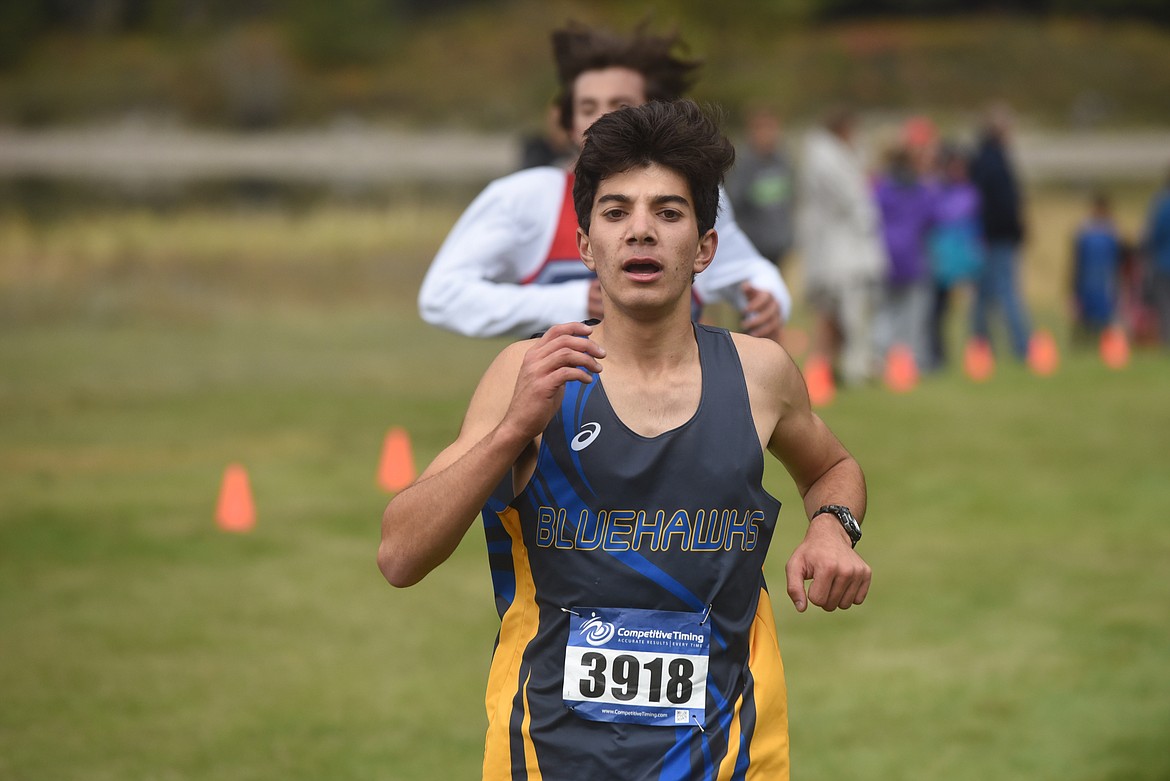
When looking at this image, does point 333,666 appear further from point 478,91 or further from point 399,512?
point 478,91

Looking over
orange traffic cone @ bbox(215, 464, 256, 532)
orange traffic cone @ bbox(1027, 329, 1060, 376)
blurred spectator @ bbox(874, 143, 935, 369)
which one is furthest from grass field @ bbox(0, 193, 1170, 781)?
blurred spectator @ bbox(874, 143, 935, 369)

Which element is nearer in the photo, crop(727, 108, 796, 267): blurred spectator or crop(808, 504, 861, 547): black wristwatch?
crop(808, 504, 861, 547): black wristwatch

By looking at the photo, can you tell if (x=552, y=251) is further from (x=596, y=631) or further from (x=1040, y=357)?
(x=1040, y=357)

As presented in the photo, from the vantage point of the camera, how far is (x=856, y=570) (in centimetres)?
301

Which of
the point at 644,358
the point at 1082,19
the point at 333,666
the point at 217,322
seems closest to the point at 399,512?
the point at 644,358

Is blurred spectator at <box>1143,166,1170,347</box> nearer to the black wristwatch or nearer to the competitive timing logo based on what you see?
the black wristwatch

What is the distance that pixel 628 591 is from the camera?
120 inches

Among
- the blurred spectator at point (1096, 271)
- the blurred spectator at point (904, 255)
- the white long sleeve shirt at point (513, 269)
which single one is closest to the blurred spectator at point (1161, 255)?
the blurred spectator at point (1096, 271)

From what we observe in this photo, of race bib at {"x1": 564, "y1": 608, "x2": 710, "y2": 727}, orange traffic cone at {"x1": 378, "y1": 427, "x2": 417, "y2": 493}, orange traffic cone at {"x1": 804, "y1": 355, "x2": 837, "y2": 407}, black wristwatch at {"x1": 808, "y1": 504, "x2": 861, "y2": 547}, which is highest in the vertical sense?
orange traffic cone at {"x1": 804, "y1": 355, "x2": 837, "y2": 407}

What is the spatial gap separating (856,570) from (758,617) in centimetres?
36

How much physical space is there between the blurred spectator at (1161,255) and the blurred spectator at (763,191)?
14.5 feet

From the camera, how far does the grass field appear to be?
593 centimetres

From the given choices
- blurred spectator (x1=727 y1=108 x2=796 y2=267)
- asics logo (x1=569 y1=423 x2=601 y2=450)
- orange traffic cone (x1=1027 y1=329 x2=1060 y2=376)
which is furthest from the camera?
orange traffic cone (x1=1027 y1=329 x2=1060 y2=376)

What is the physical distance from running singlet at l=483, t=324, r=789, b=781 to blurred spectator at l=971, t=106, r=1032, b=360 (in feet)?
41.2
